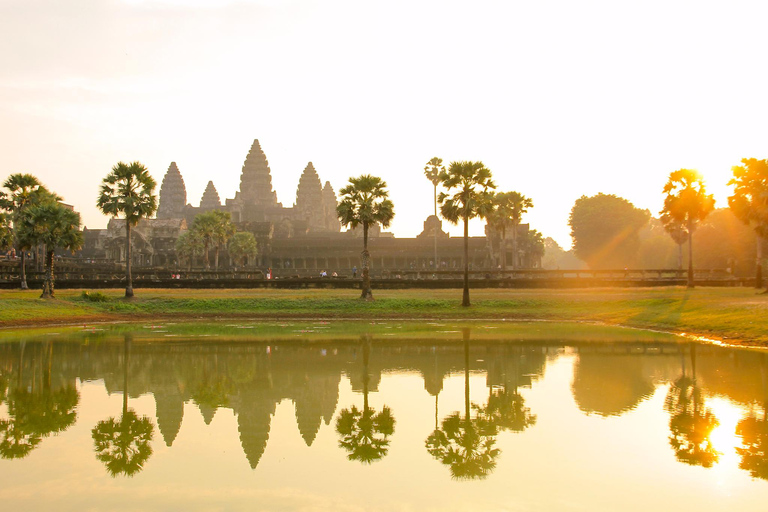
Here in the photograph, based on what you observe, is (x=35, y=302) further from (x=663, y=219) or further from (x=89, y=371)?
(x=663, y=219)

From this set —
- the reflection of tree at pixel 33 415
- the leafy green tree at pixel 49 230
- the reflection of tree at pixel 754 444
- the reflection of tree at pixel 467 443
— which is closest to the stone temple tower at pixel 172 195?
the leafy green tree at pixel 49 230

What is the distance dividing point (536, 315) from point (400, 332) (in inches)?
403

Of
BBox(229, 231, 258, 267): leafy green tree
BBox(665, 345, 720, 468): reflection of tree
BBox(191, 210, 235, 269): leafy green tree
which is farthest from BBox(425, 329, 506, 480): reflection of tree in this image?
BBox(229, 231, 258, 267): leafy green tree

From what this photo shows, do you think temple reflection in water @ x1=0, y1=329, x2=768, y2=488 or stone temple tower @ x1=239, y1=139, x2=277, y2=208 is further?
stone temple tower @ x1=239, y1=139, x2=277, y2=208

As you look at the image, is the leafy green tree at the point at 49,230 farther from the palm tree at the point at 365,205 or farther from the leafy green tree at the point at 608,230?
the leafy green tree at the point at 608,230

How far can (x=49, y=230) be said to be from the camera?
138 feet

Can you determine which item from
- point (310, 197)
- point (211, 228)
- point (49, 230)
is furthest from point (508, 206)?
point (310, 197)

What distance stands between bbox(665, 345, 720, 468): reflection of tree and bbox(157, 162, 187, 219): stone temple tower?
13725 cm

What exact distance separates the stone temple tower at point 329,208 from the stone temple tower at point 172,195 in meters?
27.4

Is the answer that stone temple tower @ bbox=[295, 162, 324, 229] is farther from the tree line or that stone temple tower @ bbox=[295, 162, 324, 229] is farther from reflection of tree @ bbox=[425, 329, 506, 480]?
reflection of tree @ bbox=[425, 329, 506, 480]

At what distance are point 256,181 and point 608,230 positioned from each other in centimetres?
6368

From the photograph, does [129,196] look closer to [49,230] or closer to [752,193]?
[49,230]

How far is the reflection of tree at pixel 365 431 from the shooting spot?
10492 millimetres

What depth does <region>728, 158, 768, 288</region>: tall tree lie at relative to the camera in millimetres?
41441
